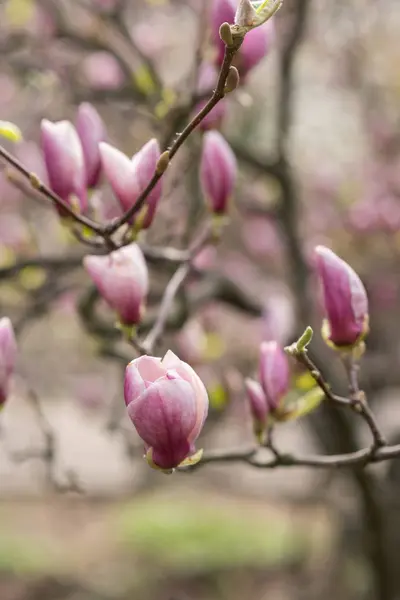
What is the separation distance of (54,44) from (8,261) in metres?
→ 1.42

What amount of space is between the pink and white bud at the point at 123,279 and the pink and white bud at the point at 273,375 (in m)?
0.22

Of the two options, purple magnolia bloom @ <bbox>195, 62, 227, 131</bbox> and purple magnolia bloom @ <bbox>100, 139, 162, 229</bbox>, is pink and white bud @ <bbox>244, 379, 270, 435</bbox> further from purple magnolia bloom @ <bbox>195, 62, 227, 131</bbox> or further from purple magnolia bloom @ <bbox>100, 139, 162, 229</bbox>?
purple magnolia bloom @ <bbox>195, 62, 227, 131</bbox>

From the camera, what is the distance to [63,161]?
1.22m

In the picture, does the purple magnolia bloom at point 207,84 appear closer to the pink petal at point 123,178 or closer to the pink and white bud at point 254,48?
the pink and white bud at point 254,48

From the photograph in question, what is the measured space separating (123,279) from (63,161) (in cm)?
20

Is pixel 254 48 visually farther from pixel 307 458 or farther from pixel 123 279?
pixel 307 458

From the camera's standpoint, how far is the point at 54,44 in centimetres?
349

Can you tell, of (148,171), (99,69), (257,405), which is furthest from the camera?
(99,69)

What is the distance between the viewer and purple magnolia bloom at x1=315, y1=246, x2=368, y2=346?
3.72 ft

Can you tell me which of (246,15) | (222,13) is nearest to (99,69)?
(222,13)

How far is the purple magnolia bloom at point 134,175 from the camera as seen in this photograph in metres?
1.12

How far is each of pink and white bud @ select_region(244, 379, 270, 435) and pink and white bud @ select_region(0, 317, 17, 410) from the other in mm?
380

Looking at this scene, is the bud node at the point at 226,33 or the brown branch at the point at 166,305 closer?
the bud node at the point at 226,33

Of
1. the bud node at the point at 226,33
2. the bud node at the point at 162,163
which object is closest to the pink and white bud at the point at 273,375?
the bud node at the point at 162,163
